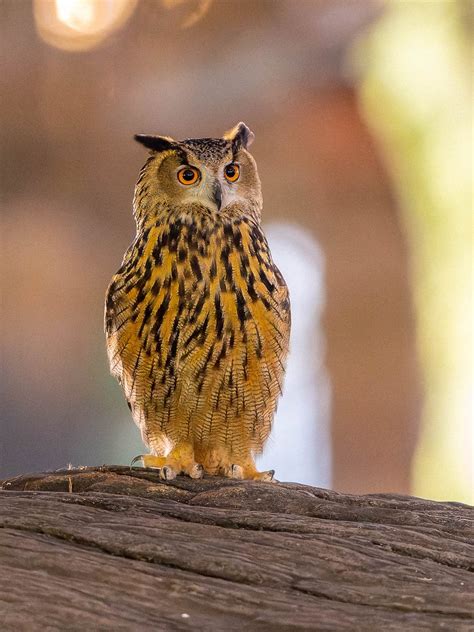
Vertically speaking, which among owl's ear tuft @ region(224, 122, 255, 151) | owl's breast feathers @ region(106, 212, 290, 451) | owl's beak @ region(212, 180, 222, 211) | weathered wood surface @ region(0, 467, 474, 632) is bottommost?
weathered wood surface @ region(0, 467, 474, 632)

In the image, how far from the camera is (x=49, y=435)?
12.7 feet

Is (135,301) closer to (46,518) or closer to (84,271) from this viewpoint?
(46,518)

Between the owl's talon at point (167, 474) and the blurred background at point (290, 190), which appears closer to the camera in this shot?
the owl's talon at point (167, 474)

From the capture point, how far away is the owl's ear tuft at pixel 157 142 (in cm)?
227

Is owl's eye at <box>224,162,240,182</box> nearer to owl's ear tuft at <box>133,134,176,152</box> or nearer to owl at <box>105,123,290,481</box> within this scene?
owl at <box>105,123,290,481</box>

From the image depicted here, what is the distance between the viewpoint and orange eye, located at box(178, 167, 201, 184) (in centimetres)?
221

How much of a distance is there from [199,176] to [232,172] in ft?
0.30

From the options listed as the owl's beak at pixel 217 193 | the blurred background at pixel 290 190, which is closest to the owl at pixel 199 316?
the owl's beak at pixel 217 193

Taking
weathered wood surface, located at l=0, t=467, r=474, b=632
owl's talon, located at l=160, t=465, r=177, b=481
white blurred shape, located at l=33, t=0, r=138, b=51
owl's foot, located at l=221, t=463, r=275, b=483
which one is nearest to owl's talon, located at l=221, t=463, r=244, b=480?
→ owl's foot, located at l=221, t=463, r=275, b=483

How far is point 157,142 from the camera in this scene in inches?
90.0

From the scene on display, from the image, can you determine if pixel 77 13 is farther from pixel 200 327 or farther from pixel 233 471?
pixel 233 471

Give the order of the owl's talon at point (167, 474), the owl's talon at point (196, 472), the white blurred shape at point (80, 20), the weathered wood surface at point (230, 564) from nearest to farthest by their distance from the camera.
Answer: the weathered wood surface at point (230, 564) → the owl's talon at point (167, 474) → the owl's talon at point (196, 472) → the white blurred shape at point (80, 20)

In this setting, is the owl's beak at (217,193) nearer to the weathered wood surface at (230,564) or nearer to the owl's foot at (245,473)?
the owl's foot at (245,473)

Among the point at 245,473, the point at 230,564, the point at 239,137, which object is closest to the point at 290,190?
the point at 239,137
